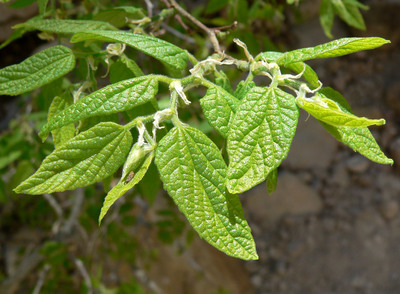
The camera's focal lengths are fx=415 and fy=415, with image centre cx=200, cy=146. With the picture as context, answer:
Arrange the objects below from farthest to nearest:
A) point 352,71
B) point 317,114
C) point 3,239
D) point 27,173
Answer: point 352,71, point 3,239, point 27,173, point 317,114

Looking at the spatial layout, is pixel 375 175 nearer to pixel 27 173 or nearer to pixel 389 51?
pixel 389 51

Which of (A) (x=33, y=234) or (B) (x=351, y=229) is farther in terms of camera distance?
(B) (x=351, y=229)

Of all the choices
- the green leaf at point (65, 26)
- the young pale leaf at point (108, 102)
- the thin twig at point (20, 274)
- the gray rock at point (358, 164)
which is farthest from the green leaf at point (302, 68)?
the gray rock at point (358, 164)

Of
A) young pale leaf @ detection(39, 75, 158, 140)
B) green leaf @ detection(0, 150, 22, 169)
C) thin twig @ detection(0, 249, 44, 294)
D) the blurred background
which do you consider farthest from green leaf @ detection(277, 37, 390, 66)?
the blurred background

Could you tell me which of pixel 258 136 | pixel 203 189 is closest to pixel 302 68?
pixel 258 136

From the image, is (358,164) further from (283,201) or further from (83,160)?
(83,160)

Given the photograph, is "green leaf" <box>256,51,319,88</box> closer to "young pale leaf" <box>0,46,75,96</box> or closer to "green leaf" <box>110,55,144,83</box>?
"green leaf" <box>110,55,144,83</box>

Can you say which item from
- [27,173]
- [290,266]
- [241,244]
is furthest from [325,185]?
[241,244]
